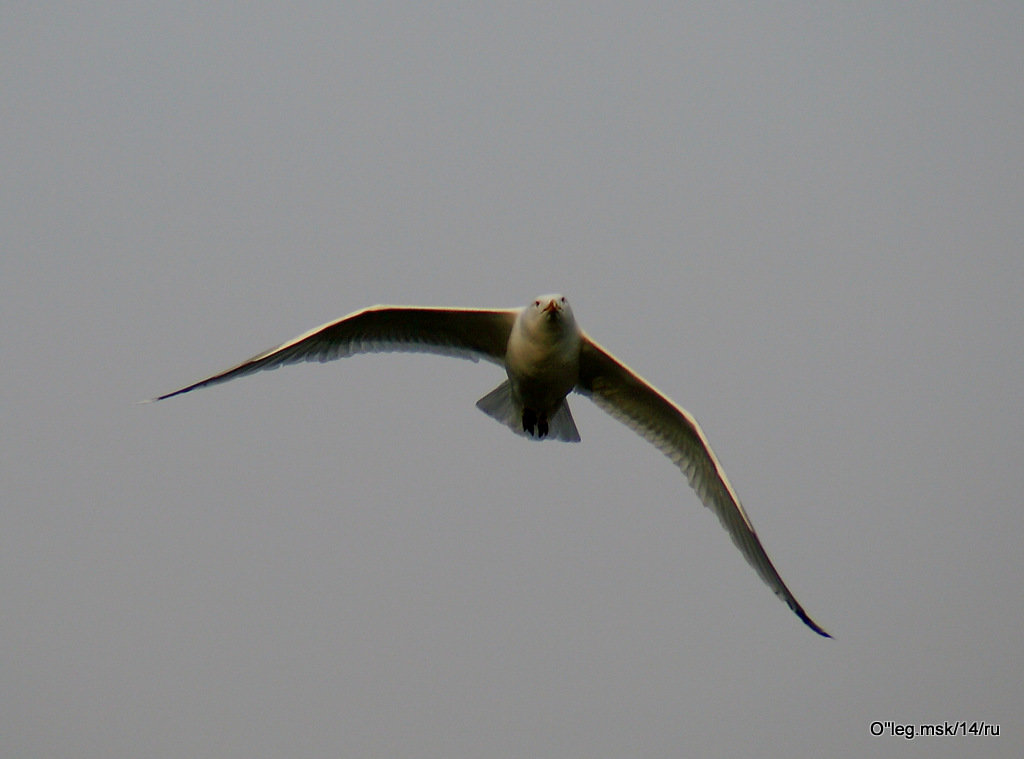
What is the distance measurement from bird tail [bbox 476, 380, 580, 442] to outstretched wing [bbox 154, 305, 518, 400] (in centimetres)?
25

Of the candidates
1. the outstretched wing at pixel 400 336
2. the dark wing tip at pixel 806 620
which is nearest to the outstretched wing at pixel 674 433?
the dark wing tip at pixel 806 620

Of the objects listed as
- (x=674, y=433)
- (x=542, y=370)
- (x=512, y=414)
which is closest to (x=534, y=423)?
(x=512, y=414)

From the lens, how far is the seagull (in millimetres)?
5922

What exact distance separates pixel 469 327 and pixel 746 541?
231 cm

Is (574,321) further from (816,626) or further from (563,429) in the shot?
(816,626)

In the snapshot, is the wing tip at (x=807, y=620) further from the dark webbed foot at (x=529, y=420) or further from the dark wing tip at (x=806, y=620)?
the dark webbed foot at (x=529, y=420)

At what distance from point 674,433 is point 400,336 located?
6.64 feet

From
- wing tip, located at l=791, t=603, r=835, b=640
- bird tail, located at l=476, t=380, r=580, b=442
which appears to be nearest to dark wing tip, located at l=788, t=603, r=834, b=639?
wing tip, located at l=791, t=603, r=835, b=640

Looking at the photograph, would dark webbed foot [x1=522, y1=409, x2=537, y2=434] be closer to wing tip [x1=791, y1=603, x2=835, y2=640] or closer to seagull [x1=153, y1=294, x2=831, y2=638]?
seagull [x1=153, y1=294, x2=831, y2=638]

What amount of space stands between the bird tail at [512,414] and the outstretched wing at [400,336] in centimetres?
25

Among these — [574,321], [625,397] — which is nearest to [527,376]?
[574,321]

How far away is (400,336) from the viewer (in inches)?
260

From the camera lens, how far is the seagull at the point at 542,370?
5.92m

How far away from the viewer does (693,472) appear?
265 inches
